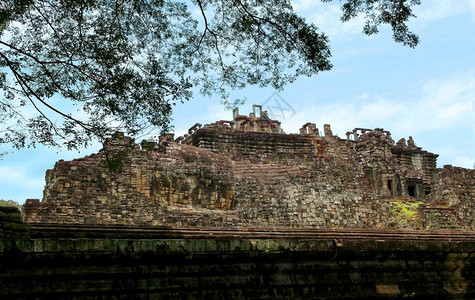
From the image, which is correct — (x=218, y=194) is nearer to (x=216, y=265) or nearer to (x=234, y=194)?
(x=234, y=194)

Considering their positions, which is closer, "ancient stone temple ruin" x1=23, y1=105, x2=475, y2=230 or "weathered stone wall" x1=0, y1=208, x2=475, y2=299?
"weathered stone wall" x1=0, y1=208, x2=475, y2=299

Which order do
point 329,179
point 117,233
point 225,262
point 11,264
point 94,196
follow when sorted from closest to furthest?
1. point 11,264
2. point 225,262
3. point 117,233
4. point 94,196
5. point 329,179

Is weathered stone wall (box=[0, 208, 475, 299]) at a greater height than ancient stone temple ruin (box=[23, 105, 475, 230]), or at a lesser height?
lesser

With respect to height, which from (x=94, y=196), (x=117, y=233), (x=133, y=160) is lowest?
(x=117, y=233)

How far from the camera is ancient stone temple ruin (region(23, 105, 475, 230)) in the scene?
16.5 meters

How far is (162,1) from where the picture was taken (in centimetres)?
916

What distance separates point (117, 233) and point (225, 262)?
1508mm

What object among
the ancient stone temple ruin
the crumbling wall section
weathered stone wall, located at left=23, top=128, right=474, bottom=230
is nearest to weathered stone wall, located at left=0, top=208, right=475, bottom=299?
the ancient stone temple ruin

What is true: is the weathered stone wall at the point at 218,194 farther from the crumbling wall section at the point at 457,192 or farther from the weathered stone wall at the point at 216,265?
the weathered stone wall at the point at 216,265

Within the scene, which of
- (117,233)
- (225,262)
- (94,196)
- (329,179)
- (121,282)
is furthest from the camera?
(329,179)

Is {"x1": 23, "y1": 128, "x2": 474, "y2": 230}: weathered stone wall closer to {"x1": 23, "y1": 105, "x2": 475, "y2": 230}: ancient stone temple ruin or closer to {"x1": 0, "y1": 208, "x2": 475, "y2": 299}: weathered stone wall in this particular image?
{"x1": 23, "y1": 105, "x2": 475, "y2": 230}: ancient stone temple ruin

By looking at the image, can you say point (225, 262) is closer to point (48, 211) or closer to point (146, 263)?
point (146, 263)

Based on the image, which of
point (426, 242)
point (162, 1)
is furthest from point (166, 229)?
point (162, 1)

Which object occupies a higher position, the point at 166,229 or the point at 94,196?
the point at 94,196
